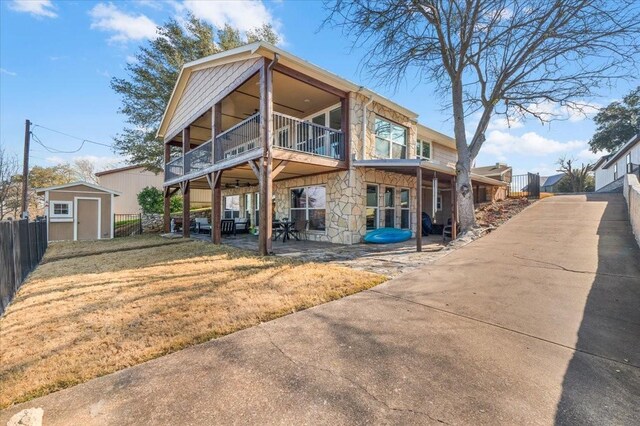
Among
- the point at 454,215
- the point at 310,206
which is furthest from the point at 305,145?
the point at 454,215

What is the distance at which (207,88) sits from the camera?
461 inches

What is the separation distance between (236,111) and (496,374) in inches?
510

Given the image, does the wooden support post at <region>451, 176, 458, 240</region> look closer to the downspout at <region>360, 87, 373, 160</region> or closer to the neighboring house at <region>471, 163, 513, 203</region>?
the downspout at <region>360, 87, 373, 160</region>

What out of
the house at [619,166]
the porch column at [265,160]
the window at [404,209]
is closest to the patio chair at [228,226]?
the porch column at [265,160]

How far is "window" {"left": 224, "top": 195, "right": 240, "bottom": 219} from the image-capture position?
58.0 ft

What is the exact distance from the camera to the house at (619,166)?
658 inches

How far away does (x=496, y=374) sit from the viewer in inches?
96.3

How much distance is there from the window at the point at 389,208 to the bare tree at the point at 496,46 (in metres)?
2.61

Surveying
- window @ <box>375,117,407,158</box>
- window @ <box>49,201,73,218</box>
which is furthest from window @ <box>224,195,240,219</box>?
window @ <box>375,117,407,158</box>

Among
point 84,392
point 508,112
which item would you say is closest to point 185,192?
point 84,392

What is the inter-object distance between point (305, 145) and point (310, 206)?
252cm

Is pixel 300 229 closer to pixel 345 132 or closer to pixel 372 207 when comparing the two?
pixel 372 207

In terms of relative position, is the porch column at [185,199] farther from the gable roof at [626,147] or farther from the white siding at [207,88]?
the gable roof at [626,147]

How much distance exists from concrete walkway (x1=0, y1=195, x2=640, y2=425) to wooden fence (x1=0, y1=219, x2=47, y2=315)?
154 inches
